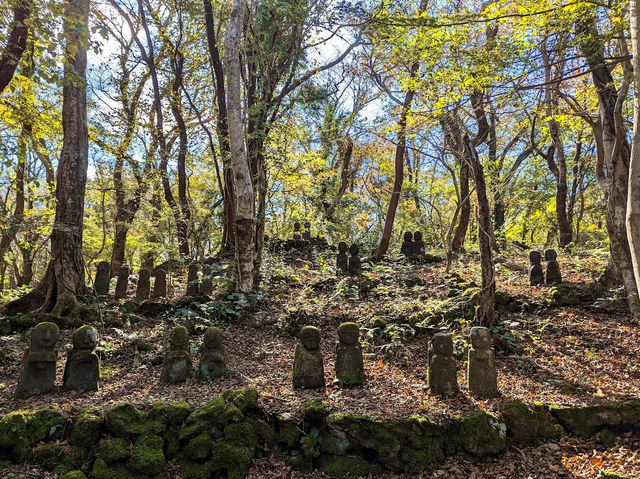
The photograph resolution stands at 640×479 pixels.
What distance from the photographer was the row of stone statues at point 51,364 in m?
4.42

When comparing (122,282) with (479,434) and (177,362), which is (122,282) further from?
(479,434)

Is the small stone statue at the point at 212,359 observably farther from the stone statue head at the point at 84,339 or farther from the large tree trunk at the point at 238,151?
the large tree trunk at the point at 238,151

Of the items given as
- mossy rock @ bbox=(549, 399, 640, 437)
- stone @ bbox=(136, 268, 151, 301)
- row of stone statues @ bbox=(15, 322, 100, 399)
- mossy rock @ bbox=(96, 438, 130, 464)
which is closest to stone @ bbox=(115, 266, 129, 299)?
stone @ bbox=(136, 268, 151, 301)

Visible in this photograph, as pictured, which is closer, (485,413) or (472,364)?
(485,413)

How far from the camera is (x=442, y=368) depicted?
4742 mm

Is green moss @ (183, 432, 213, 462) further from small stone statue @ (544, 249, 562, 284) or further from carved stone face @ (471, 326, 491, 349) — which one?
small stone statue @ (544, 249, 562, 284)

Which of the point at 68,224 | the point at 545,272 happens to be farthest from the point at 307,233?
the point at 68,224

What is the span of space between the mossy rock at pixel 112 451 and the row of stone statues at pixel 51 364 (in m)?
1.33

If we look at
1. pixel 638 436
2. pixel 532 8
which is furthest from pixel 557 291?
pixel 532 8

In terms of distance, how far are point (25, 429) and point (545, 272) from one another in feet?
29.2

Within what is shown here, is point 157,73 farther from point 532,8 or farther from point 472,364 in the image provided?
point 472,364

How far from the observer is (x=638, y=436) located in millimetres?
4035

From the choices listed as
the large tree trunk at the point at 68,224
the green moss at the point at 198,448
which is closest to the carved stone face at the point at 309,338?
the green moss at the point at 198,448

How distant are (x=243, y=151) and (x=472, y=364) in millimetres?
5632
